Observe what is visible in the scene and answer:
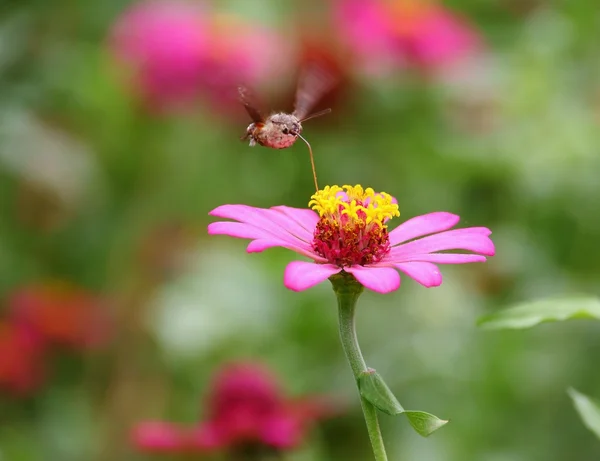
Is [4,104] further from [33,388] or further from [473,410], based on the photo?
A: [473,410]

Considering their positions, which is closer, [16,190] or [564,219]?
[564,219]

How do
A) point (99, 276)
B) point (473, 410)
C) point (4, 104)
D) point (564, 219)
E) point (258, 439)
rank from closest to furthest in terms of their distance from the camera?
point (258, 439) < point (473, 410) < point (4, 104) < point (564, 219) < point (99, 276)

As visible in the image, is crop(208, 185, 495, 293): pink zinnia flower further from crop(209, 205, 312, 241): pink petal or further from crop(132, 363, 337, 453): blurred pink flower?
crop(132, 363, 337, 453): blurred pink flower

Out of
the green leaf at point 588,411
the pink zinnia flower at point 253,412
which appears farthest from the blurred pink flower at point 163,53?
the green leaf at point 588,411

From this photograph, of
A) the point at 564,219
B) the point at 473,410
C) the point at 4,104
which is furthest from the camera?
the point at 564,219

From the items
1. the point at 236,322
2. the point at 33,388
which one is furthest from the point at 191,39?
the point at 33,388

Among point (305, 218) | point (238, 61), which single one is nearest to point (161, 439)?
point (305, 218)

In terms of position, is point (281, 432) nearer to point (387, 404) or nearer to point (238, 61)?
point (387, 404)
